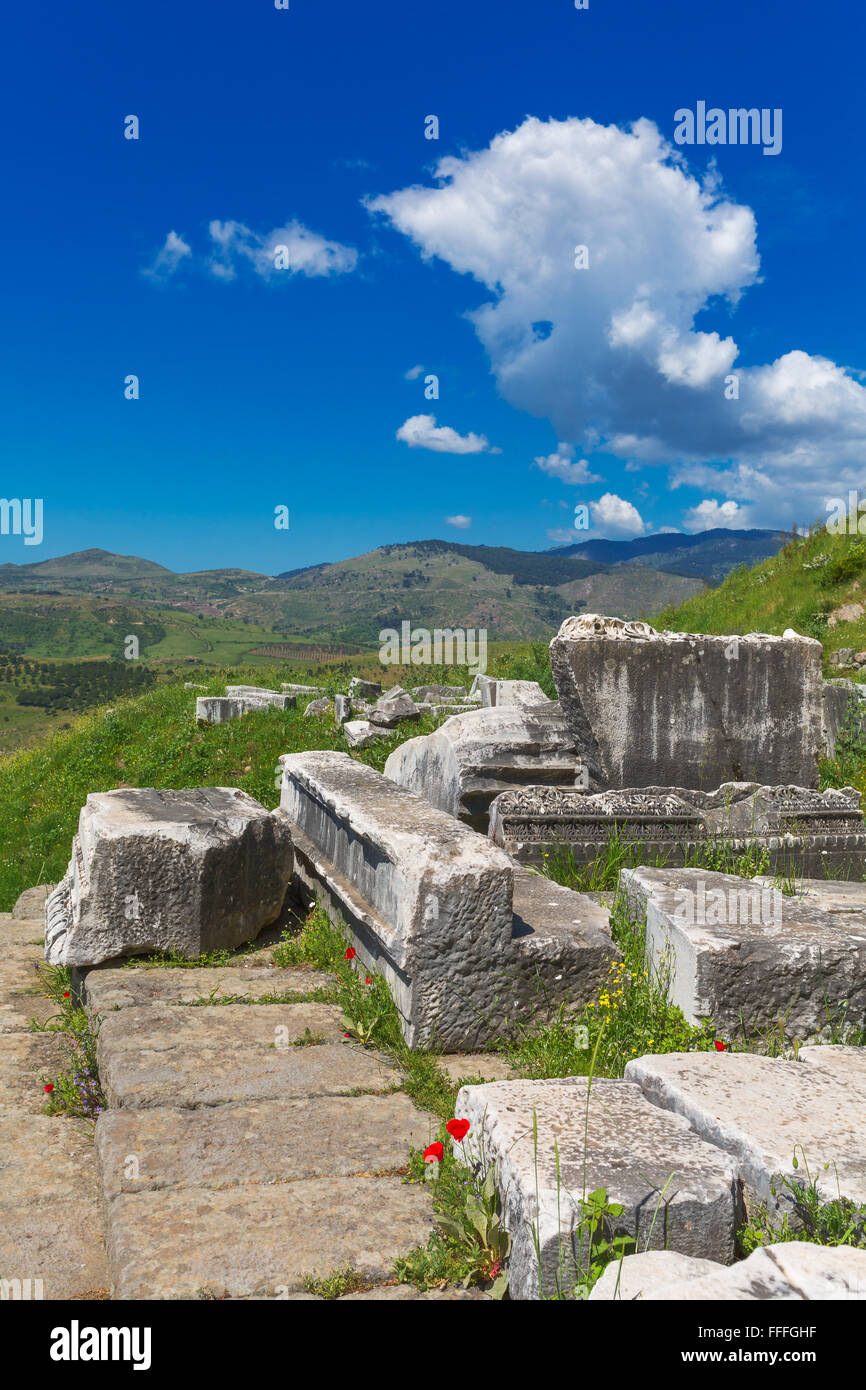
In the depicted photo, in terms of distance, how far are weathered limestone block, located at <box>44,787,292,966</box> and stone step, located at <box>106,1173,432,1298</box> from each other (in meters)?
1.95

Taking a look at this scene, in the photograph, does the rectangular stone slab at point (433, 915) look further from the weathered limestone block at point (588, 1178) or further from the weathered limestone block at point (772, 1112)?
the weathered limestone block at point (588, 1178)

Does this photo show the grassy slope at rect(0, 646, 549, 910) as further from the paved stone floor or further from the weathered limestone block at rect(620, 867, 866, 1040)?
the weathered limestone block at rect(620, 867, 866, 1040)

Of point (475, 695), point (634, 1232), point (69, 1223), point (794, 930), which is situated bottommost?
point (69, 1223)

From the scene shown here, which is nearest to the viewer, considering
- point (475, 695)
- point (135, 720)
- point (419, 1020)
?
point (419, 1020)

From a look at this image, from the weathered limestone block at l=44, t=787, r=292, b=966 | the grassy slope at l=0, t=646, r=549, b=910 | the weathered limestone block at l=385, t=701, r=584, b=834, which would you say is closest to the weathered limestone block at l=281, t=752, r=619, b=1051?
the weathered limestone block at l=44, t=787, r=292, b=966

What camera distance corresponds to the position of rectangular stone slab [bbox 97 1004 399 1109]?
310 centimetres

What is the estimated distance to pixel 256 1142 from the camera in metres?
2.79

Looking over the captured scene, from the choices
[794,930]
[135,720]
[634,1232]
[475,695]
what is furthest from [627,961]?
[135,720]

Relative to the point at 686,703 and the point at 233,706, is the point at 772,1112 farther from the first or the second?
the point at 233,706

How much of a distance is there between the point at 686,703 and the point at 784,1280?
209 inches

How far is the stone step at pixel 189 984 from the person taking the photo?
3916 millimetres

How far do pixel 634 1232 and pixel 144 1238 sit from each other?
121 cm

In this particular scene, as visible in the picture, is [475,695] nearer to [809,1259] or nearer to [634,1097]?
[634,1097]
